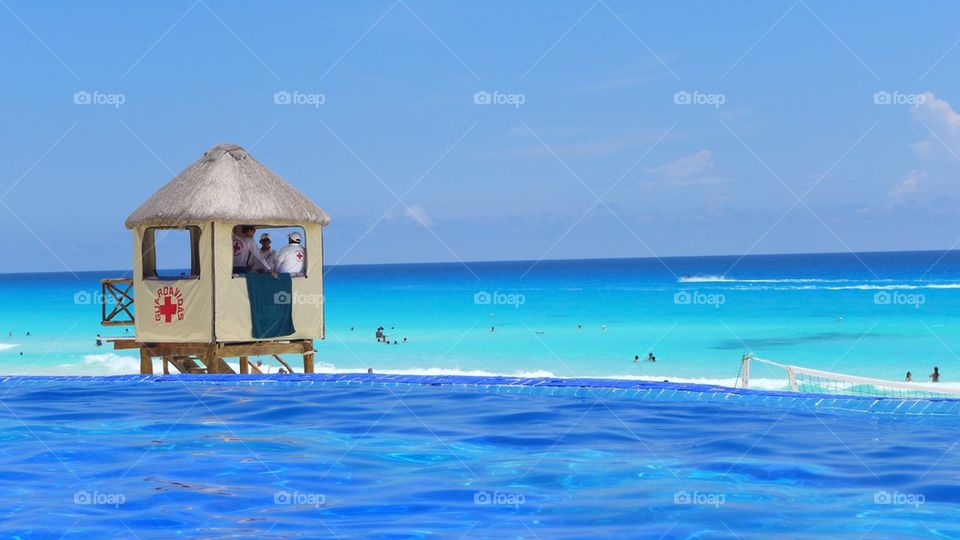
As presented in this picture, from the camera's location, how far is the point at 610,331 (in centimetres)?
4381

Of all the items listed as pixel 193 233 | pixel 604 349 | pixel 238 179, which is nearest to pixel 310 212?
pixel 238 179

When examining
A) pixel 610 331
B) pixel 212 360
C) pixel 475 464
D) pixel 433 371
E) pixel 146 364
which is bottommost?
pixel 475 464

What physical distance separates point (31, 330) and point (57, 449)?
4285 centimetres

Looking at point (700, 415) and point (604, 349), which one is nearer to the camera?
point (700, 415)

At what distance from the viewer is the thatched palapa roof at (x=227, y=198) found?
42.3ft

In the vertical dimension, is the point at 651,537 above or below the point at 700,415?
below

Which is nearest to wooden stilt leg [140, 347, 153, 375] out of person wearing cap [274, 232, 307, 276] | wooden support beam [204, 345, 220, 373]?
wooden support beam [204, 345, 220, 373]

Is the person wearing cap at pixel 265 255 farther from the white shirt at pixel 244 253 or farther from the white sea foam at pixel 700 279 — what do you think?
the white sea foam at pixel 700 279

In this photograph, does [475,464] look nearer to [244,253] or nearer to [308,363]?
[244,253]

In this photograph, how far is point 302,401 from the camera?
10.7m

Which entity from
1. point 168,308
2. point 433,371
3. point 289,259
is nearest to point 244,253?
point 289,259

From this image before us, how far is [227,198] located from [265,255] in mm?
1058

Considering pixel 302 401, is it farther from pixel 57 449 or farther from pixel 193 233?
pixel 193 233

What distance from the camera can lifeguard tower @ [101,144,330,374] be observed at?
12930 mm
